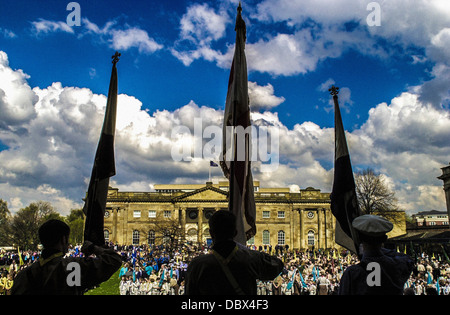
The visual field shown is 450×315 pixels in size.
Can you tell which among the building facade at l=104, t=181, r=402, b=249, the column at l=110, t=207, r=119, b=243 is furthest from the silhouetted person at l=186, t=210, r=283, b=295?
the column at l=110, t=207, r=119, b=243

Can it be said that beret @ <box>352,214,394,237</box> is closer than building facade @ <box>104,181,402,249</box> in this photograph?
Yes

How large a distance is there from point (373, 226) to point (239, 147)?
8.00 feet

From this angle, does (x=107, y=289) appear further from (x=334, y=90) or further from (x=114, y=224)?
(x=114, y=224)

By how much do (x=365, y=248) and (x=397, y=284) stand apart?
1.41ft

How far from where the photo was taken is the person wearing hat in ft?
11.4

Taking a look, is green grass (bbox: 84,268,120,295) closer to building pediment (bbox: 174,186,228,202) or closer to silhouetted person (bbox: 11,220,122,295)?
silhouetted person (bbox: 11,220,122,295)

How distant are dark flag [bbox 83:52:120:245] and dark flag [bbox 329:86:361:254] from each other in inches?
129

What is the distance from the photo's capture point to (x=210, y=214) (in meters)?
63.9

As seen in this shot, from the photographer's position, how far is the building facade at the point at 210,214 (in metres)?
63.4

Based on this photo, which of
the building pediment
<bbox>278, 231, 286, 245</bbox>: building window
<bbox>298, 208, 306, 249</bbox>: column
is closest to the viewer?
<bbox>298, 208, 306, 249</bbox>: column

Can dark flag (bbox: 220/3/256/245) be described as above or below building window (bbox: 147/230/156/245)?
above

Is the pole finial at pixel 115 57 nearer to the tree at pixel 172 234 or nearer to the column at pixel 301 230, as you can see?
the tree at pixel 172 234

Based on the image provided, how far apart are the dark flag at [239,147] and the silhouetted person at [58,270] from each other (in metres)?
2.03

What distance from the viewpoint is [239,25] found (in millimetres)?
6203
